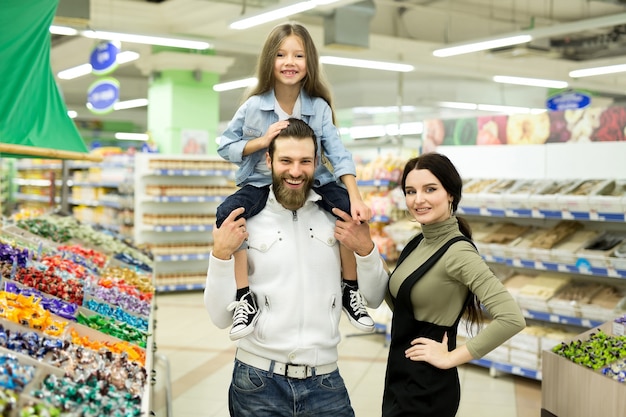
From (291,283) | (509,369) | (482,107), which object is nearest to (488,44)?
(509,369)

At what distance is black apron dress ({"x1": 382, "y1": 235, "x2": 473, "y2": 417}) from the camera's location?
2541 millimetres

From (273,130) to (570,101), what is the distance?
48.2 ft

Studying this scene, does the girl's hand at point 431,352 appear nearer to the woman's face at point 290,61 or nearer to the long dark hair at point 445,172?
the long dark hair at point 445,172

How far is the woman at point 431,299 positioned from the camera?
249cm

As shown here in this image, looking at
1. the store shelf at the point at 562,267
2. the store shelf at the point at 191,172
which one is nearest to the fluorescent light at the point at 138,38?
the store shelf at the point at 191,172

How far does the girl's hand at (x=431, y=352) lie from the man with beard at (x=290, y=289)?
297 mm

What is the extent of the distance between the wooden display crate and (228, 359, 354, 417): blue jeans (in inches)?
63.1

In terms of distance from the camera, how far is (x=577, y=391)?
3605 millimetres

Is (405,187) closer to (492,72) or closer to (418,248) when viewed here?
(418,248)

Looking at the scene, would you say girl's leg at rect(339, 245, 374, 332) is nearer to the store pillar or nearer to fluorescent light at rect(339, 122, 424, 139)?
the store pillar

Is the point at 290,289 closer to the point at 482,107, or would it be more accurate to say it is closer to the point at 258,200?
the point at 258,200

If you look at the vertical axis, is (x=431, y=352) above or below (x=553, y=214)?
below

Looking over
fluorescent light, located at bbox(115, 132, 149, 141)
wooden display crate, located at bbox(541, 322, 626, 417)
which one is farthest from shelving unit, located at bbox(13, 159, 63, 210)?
wooden display crate, located at bbox(541, 322, 626, 417)

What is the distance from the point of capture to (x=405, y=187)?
266cm
